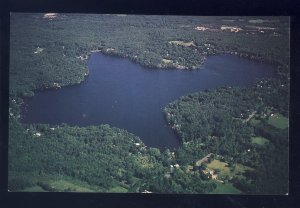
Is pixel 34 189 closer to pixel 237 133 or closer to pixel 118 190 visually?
pixel 118 190

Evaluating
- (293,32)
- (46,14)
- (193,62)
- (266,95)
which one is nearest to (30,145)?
(46,14)

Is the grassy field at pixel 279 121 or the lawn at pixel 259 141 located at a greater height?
the grassy field at pixel 279 121

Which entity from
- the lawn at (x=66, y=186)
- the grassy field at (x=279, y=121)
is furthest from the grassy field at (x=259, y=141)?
the lawn at (x=66, y=186)

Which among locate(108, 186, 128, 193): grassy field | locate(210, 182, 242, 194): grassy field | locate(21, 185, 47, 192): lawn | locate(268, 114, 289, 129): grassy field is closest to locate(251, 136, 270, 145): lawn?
locate(268, 114, 289, 129): grassy field

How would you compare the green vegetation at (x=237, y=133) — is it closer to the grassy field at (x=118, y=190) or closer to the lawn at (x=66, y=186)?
the grassy field at (x=118, y=190)

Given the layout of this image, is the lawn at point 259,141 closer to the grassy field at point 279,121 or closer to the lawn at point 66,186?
the grassy field at point 279,121

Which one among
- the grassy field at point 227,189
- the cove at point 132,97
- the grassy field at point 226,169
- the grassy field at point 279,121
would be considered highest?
the cove at point 132,97

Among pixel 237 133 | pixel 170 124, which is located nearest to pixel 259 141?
pixel 237 133
